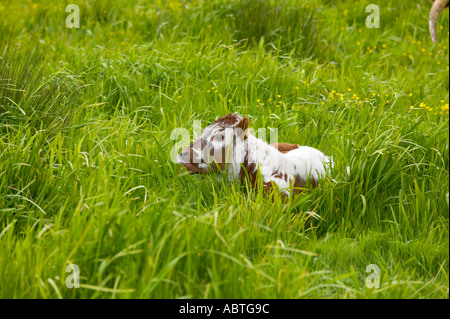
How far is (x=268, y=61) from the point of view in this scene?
552cm

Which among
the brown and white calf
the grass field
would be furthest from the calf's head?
the grass field

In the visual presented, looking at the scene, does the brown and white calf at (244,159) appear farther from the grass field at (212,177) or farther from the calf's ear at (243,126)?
the grass field at (212,177)

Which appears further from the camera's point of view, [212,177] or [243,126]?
[212,177]

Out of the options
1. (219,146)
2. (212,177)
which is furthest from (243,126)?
(212,177)

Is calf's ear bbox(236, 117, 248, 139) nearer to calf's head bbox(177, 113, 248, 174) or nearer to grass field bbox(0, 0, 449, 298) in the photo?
calf's head bbox(177, 113, 248, 174)

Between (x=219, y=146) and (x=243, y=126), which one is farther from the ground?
(x=243, y=126)

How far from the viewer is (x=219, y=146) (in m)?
3.26

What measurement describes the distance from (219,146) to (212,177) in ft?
0.70

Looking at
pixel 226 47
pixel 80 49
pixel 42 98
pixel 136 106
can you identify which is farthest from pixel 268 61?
pixel 42 98

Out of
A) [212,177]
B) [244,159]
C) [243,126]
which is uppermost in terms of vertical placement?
[243,126]

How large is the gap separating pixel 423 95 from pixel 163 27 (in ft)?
10.3

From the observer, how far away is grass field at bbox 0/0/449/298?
2396mm

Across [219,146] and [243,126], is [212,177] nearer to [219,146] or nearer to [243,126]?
[219,146]

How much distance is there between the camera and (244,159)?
3.33 meters
